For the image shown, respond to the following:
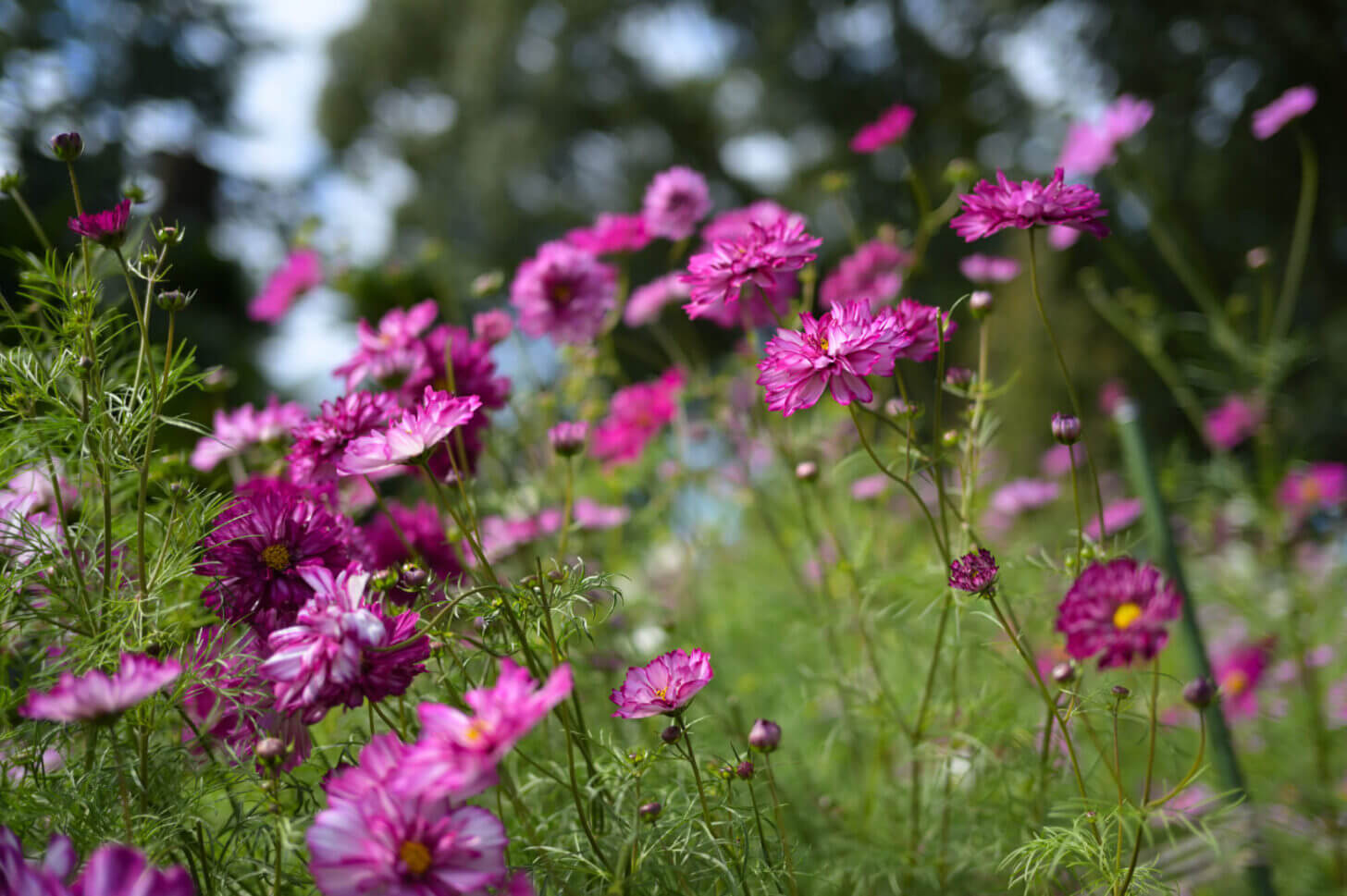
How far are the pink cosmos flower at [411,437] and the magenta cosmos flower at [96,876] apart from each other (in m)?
0.20

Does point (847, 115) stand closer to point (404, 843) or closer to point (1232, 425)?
point (1232, 425)

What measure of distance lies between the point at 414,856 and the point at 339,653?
93mm

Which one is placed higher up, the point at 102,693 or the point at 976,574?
the point at 976,574

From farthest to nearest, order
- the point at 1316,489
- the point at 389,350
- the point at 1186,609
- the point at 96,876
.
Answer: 1. the point at 1316,489
2. the point at 1186,609
3. the point at 389,350
4. the point at 96,876

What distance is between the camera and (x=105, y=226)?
47 cm

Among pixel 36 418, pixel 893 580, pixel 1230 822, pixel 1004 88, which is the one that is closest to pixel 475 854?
pixel 36 418

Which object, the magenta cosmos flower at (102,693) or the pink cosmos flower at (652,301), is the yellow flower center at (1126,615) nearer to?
the magenta cosmos flower at (102,693)

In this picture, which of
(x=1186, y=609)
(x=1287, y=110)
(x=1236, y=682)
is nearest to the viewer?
(x=1186, y=609)

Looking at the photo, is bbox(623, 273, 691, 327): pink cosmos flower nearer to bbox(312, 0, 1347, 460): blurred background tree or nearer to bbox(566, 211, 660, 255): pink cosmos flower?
bbox(566, 211, 660, 255): pink cosmos flower

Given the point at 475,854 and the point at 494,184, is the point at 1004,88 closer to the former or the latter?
the point at 494,184

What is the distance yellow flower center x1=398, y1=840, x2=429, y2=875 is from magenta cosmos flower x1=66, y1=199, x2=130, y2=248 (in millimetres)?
347

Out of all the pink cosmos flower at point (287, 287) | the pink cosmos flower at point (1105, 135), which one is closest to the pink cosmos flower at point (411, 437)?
the pink cosmos flower at point (287, 287)

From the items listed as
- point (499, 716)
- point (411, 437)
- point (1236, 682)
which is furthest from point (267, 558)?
point (1236, 682)

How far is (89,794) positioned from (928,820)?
2.02 feet
